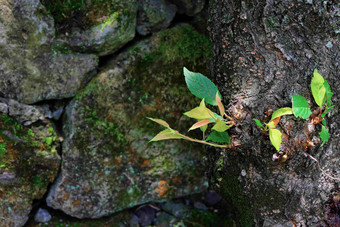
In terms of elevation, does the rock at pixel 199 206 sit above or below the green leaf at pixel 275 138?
below

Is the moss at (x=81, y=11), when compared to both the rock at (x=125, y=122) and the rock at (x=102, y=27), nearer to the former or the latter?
the rock at (x=102, y=27)

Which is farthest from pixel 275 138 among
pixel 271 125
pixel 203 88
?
pixel 203 88

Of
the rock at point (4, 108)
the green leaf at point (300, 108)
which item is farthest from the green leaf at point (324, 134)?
the rock at point (4, 108)

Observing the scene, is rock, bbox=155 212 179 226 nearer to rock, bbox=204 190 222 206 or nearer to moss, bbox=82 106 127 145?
rock, bbox=204 190 222 206

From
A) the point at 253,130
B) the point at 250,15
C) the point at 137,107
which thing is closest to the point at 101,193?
the point at 137,107

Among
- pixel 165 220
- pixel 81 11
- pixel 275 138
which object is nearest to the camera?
pixel 275 138

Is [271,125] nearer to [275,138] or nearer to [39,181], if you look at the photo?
[275,138]

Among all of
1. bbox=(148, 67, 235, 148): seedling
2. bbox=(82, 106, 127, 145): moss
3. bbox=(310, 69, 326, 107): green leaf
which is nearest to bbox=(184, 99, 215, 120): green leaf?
bbox=(148, 67, 235, 148): seedling

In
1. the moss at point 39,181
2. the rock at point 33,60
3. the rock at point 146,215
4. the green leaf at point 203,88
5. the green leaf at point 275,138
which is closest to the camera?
the green leaf at point 275,138
